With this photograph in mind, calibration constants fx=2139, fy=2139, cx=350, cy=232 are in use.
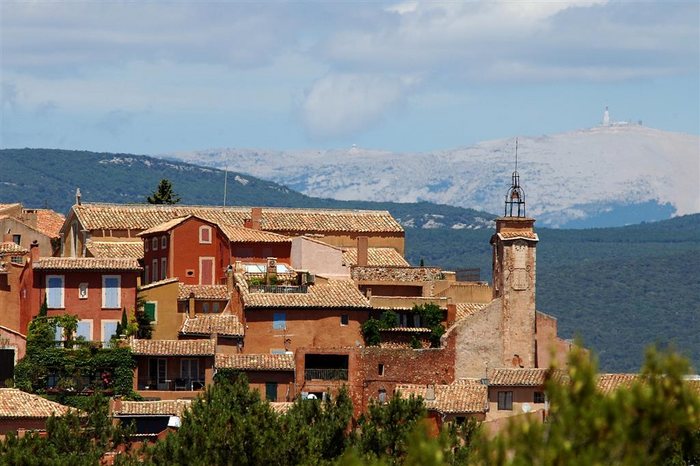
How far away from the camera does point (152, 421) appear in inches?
3103

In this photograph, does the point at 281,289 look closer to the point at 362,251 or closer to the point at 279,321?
the point at 279,321

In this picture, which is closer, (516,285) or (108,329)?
(108,329)

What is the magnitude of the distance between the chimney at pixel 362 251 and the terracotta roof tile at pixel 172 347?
11089 millimetres

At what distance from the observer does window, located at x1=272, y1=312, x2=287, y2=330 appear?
85.6 meters

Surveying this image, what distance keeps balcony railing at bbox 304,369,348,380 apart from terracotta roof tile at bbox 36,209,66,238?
2732cm

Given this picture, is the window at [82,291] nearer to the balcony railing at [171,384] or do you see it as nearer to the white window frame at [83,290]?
the white window frame at [83,290]

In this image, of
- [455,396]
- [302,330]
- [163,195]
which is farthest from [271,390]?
[163,195]

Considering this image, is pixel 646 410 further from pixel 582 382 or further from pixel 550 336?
pixel 550 336

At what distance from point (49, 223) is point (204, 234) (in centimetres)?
2578

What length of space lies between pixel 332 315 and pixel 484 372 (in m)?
6.49

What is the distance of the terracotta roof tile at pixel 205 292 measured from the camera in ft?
290

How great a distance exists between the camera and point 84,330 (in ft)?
277

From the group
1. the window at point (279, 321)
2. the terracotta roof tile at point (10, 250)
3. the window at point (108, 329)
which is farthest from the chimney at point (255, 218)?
the window at point (108, 329)

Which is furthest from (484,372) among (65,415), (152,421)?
(65,415)
